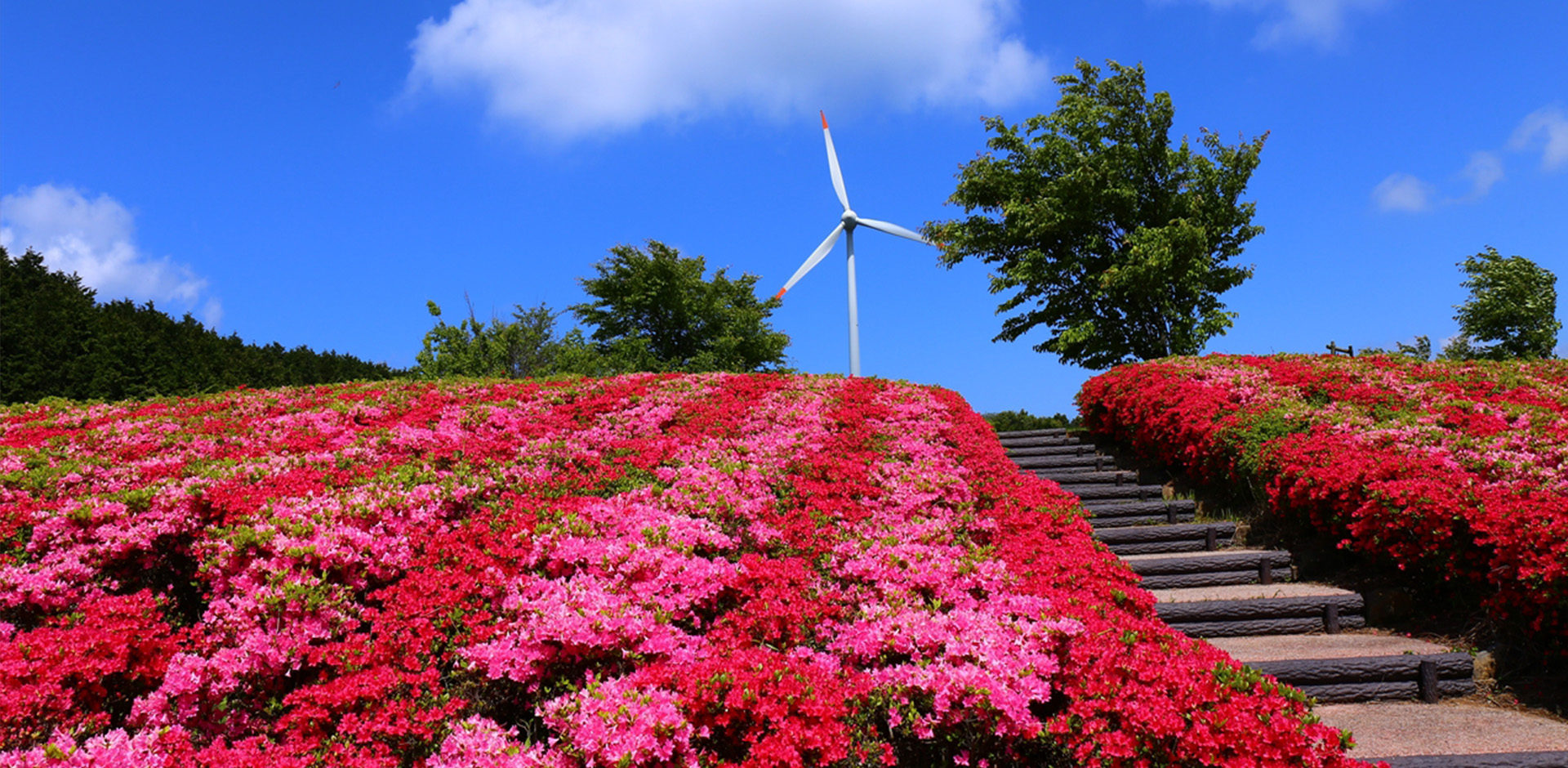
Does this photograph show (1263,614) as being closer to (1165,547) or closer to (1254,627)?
(1254,627)

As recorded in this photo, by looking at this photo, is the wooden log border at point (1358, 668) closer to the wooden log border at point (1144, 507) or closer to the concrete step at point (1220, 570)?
the concrete step at point (1220, 570)

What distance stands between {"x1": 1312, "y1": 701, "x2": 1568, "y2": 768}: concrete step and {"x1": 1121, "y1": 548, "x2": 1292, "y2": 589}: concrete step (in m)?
2.51

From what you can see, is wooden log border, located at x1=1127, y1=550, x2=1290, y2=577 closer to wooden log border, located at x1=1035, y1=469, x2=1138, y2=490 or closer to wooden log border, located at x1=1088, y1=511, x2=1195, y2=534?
wooden log border, located at x1=1088, y1=511, x2=1195, y2=534

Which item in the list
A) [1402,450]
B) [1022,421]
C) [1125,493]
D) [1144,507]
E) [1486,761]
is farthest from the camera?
[1022,421]

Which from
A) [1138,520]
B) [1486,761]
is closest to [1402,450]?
[1138,520]

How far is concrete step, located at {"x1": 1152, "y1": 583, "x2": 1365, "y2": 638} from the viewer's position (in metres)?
8.27

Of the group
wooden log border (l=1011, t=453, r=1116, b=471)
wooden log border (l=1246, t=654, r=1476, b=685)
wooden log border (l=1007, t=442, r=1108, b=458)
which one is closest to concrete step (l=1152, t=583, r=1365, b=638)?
wooden log border (l=1246, t=654, r=1476, b=685)

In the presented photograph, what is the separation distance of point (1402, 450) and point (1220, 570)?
97.8 inches

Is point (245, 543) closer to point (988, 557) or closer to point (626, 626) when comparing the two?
point (626, 626)

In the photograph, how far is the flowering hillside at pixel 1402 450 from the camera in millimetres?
7156

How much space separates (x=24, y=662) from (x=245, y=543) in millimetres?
1310

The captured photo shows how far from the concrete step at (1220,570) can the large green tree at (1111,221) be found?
17.8 m

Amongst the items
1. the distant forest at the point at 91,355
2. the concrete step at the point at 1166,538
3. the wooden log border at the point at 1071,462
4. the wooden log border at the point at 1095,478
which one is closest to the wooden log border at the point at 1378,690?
the concrete step at the point at 1166,538

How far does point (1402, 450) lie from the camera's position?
9188 millimetres
